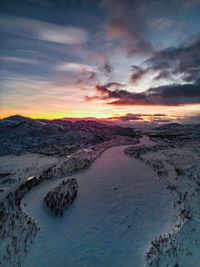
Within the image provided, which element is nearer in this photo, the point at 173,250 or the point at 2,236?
the point at 173,250

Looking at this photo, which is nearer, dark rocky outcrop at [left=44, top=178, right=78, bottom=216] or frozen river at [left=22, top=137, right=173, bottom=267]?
frozen river at [left=22, top=137, right=173, bottom=267]

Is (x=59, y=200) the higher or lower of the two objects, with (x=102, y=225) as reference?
higher

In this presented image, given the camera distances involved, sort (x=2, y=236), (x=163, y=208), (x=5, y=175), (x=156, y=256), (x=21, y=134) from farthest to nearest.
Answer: (x=21, y=134)
(x=5, y=175)
(x=163, y=208)
(x=2, y=236)
(x=156, y=256)

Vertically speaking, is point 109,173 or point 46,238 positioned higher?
point 46,238

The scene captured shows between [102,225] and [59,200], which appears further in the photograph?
[59,200]

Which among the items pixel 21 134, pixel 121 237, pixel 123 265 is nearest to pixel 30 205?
pixel 121 237

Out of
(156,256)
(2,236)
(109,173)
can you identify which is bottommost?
(109,173)

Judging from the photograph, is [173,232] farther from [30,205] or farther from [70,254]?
[30,205]

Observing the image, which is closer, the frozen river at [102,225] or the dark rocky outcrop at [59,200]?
the frozen river at [102,225]
